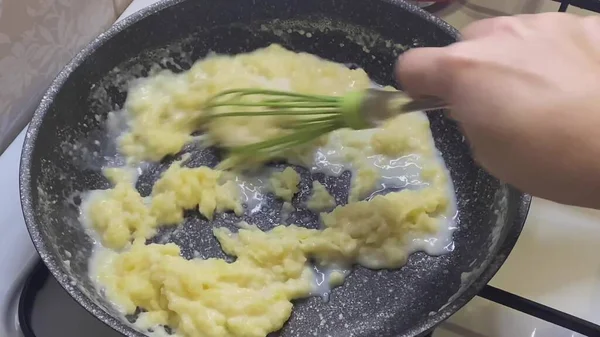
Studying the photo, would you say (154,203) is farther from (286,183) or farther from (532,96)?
(532,96)

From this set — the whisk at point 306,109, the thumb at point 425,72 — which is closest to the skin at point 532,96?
the thumb at point 425,72

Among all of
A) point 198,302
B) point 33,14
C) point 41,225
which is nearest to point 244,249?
point 198,302

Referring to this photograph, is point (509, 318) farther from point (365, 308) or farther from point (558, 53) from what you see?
point (558, 53)

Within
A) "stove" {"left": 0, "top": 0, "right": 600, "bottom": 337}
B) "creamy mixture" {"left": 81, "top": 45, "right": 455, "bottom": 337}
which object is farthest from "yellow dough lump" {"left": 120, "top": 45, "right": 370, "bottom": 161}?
"stove" {"left": 0, "top": 0, "right": 600, "bottom": 337}

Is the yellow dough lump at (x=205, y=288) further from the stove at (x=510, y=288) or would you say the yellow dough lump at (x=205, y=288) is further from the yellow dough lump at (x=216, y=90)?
the yellow dough lump at (x=216, y=90)

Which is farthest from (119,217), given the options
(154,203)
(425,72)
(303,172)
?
(425,72)

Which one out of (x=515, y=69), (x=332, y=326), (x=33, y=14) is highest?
(x=515, y=69)

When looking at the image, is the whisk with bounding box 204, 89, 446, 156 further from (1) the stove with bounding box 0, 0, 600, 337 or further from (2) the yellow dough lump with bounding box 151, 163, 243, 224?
(1) the stove with bounding box 0, 0, 600, 337
